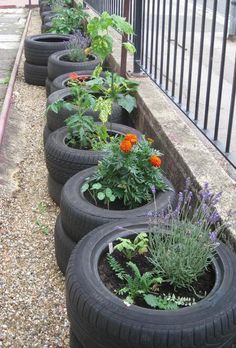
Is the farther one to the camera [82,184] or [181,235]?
[82,184]

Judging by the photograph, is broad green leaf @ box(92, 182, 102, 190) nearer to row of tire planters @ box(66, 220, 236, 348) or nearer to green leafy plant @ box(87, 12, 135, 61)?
row of tire planters @ box(66, 220, 236, 348)

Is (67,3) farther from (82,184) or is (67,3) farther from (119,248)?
(119,248)

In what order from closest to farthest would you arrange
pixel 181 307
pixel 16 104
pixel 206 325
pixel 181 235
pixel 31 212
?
pixel 206 325 → pixel 181 307 → pixel 181 235 → pixel 31 212 → pixel 16 104

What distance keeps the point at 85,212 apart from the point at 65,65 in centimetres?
356

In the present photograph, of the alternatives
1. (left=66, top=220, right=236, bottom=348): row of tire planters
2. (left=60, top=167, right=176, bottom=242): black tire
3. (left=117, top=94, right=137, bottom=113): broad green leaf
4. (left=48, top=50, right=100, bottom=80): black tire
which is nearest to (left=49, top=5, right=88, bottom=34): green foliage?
(left=48, top=50, right=100, bottom=80): black tire

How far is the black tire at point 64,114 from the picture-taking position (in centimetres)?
476

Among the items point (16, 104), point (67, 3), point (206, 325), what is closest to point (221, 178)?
point (206, 325)

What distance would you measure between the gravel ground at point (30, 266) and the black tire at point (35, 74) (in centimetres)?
255

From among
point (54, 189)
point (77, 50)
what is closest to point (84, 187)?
point (54, 189)

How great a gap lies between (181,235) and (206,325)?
1.78 feet

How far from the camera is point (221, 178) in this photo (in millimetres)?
3242

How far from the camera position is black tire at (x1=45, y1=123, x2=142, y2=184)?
3959mm

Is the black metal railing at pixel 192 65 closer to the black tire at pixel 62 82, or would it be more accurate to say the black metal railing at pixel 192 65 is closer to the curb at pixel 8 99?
the black tire at pixel 62 82

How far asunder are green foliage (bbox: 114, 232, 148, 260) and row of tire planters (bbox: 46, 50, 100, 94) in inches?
151
